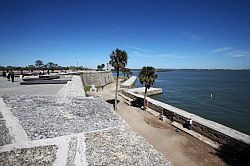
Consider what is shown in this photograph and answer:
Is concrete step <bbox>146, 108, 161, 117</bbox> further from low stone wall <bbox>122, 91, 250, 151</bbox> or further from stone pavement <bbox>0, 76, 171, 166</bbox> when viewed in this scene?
stone pavement <bbox>0, 76, 171, 166</bbox>

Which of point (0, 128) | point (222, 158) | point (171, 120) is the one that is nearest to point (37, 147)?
point (0, 128)

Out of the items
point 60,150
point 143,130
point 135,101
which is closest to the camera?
point 60,150

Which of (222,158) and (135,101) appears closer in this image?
(222,158)

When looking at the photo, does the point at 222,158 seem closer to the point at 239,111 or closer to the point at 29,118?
the point at 29,118

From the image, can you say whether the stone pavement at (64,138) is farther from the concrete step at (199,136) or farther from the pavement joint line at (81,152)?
the concrete step at (199,136)

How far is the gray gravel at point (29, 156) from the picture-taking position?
6971mm

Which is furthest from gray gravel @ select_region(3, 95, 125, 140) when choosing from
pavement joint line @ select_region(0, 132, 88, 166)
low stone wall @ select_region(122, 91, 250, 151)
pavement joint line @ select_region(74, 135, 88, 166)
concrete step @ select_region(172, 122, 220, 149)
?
low stone wall @ select_region(122, 91, 250, 151)

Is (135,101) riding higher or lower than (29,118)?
lower

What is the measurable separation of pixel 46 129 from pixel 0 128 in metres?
2.38

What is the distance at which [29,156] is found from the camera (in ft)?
24.5

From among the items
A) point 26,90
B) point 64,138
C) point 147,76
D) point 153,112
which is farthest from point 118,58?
point 64,138

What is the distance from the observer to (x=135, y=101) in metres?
28.5

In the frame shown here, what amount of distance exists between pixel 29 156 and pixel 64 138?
78.8 inches

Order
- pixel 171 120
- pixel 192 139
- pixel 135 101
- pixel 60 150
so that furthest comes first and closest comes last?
pixel 135 101
pixel 171 120
pixel 192 139
pixel 60 150
